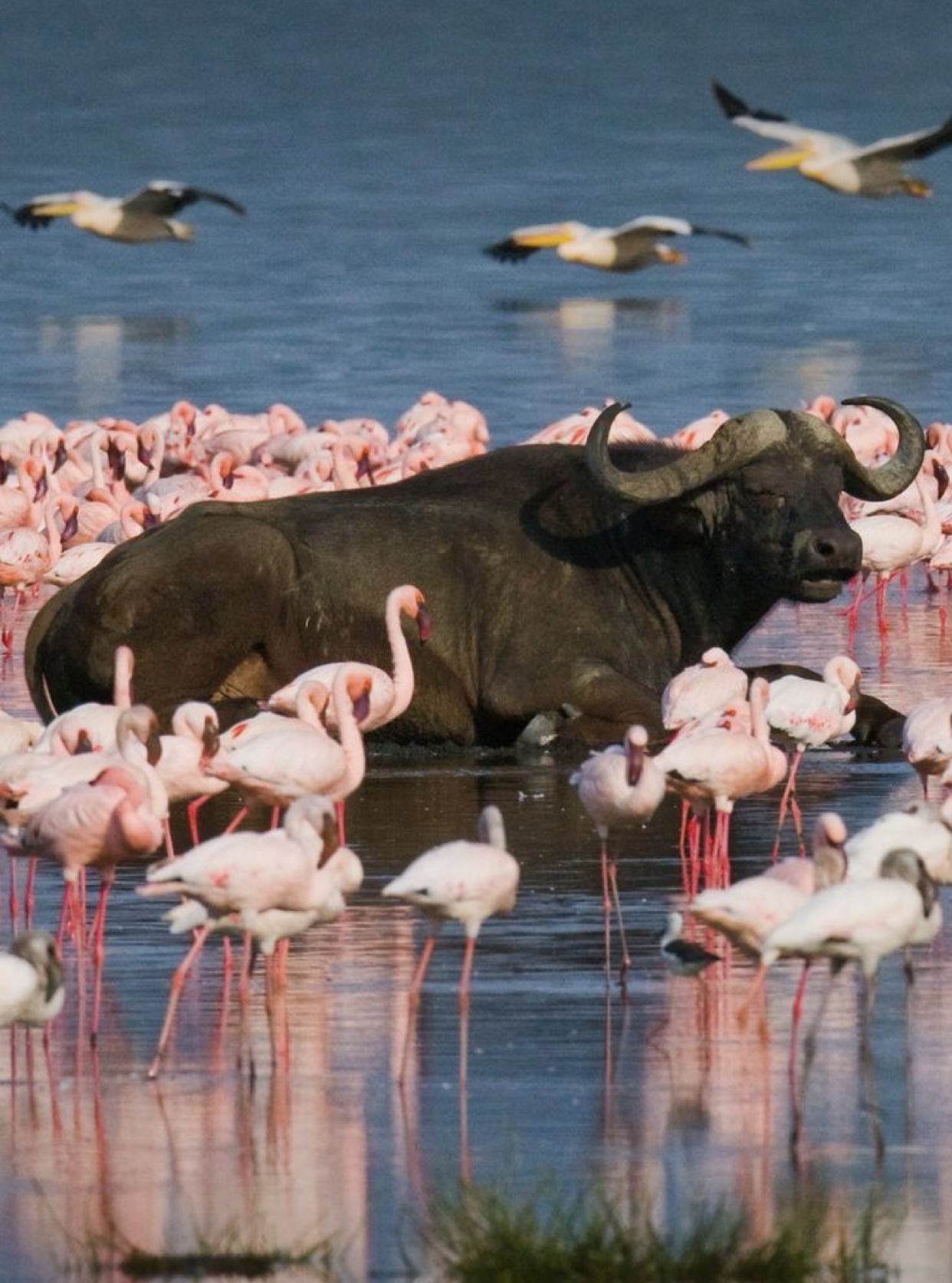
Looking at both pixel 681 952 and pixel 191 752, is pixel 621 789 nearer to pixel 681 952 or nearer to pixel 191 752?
pixel 681 952

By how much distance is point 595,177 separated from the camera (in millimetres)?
81812

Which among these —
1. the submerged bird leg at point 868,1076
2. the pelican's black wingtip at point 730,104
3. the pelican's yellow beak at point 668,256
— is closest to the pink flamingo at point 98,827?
the submerged bird leg at point 868,1076

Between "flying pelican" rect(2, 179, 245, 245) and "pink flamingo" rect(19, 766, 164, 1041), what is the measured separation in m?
35.0

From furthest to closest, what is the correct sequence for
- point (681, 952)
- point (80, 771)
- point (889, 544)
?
point (889, 544), point (80, 771), point (681, 952)

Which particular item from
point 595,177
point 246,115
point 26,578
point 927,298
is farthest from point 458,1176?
point 246,115

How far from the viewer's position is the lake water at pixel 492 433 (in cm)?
743

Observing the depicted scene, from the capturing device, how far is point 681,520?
14531mm

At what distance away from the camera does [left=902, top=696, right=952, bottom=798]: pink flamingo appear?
11.4m

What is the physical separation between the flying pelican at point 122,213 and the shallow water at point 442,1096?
34.9 metres

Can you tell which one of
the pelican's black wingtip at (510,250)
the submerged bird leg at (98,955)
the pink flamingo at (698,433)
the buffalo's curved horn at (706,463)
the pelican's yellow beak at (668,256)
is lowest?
the submerged bird leg at (98,955)

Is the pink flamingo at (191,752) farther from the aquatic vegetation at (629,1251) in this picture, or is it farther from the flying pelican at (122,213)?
the flying pelican at (122,213)

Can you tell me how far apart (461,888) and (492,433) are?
22365 millimetres

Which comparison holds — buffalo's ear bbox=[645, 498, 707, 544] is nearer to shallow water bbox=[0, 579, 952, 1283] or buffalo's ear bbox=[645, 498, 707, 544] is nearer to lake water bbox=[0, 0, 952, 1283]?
lake water bbox=[0, 0, 952, 1283]

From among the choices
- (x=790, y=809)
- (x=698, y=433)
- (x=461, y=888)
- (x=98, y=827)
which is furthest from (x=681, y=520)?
(x=698, y=433)
